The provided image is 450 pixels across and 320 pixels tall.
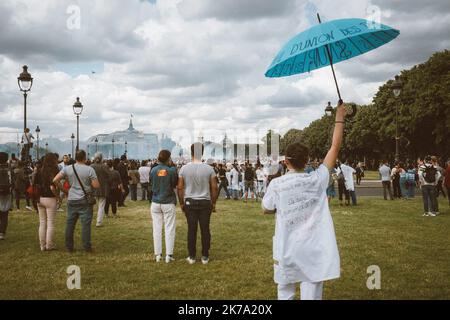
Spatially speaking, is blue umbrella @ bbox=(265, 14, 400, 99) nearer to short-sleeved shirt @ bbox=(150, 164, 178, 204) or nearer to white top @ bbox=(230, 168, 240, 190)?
short-sleeved shirt @ bbox=(150, 164, 178, 204)

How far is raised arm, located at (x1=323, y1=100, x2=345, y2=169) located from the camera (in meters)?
4.46

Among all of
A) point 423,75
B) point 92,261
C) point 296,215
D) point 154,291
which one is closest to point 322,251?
point 296,215

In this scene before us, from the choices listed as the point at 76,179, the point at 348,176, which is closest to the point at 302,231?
the point at 76,179

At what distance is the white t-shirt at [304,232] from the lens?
4203mm

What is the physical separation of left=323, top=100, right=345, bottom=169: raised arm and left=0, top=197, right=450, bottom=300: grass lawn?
9.32 feet

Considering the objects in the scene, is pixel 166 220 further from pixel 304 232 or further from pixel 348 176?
pixel 348 176

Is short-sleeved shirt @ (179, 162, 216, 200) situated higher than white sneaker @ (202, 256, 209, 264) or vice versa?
short-sleeved shirt @ (179, 162, 216, 200)

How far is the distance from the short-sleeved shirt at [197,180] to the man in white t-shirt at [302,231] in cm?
415

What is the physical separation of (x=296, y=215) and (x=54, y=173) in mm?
7627

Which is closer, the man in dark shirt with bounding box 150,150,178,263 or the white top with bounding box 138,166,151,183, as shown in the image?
the man in dark shirt with bounding box 150,150,178,263

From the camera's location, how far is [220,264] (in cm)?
873

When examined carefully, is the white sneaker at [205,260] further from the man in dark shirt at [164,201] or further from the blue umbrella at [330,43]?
the blue umbrella at [330,43]

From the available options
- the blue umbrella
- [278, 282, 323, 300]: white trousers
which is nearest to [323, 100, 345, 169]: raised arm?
the blue umbrella

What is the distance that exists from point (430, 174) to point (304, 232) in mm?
13722
